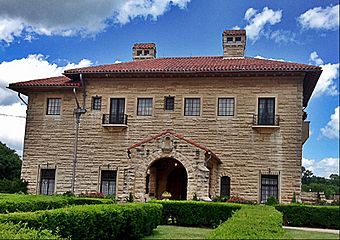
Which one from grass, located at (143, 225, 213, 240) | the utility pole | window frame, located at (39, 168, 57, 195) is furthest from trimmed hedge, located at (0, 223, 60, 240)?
window frame, located at (39, 168, 57, 195)

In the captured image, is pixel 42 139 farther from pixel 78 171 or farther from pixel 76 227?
pixel 76 227

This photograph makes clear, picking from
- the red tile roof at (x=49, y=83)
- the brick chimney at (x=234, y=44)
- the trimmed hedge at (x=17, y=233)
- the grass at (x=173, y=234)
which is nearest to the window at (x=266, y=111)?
the brick chimney at (x=234, y=44)

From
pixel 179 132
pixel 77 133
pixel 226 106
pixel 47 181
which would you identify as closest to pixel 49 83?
pixel 77 133

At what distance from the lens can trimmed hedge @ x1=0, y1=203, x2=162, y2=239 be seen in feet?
23.1

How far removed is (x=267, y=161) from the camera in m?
19.4

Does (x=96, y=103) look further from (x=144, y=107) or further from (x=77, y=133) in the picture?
(x=144, y=107)

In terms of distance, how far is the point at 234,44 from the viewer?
22812mm

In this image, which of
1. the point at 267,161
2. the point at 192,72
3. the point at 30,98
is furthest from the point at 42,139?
the point at 267,161

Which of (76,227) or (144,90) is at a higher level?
(144,90)

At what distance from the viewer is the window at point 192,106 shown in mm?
20453

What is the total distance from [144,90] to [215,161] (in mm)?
4774

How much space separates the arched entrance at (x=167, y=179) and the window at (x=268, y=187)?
350 centimetres

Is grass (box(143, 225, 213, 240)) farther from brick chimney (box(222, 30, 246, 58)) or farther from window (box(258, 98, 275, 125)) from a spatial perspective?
brick chimney (box(222, 30, 246, 58))

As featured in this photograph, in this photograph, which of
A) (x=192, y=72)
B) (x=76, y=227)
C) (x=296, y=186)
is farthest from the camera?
(x=192, y=72)
